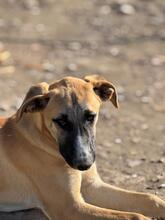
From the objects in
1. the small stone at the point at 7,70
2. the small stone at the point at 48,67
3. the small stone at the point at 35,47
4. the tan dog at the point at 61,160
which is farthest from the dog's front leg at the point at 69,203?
the small stone at the point at 35,47

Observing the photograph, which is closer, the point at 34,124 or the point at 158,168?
the point at 34,124

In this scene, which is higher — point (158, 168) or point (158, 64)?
point (158, 168)

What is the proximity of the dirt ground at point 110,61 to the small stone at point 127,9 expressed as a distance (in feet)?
0.05

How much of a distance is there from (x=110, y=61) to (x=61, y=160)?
4833mm

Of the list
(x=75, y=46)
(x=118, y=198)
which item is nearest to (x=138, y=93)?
(x=75, y=46)

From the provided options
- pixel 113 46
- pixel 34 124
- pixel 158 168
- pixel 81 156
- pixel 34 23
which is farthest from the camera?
pixel 34 23

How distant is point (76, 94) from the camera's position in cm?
611

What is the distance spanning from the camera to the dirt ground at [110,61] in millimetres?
8141

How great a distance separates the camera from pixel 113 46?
11.6 metres

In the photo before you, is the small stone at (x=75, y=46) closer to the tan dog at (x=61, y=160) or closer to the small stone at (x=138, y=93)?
the small stone at (x=138, y=93)

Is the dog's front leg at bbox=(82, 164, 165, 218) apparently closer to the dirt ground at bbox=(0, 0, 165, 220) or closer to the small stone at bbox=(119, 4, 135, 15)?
the dirt ground at bbox=(0, 0, 165, 220)

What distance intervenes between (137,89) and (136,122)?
1036 millimetres

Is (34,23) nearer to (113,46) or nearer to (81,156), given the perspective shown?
(113,46)

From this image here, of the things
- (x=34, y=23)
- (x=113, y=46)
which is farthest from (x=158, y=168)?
(x=34, y=23)
